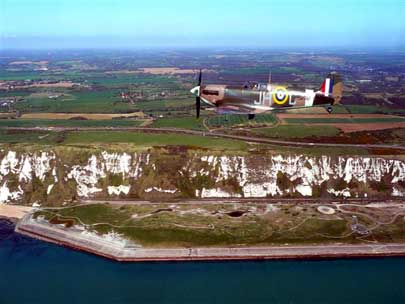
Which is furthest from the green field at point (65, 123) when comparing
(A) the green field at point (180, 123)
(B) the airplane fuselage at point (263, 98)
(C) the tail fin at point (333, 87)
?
(C) the tail fin at point (333, 87)

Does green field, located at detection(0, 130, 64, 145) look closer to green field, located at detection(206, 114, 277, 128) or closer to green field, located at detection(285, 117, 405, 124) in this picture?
green field, located at detection(206, 114, 277, 128)

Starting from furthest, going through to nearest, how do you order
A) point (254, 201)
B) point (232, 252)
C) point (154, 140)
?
point (154, 140) < point (254, 201) < point (232, 252)

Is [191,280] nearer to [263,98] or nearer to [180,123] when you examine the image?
[263,98]

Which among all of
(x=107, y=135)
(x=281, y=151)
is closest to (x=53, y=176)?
(x=107, y=135)

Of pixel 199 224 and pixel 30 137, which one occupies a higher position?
pixel 30 137

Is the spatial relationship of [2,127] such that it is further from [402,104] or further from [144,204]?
[402,104]

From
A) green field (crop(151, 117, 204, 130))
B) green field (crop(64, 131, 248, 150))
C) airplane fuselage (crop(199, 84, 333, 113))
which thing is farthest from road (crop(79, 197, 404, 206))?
airplane fuselage (crop(199, 84, 333, 113))

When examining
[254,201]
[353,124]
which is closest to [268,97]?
[254,201]
